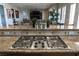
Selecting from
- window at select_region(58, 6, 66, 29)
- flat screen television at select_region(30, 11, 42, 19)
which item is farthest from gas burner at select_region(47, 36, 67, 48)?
flat screen television at select_region(30, 11, 42, 19)

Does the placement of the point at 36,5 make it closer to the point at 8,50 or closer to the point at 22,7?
the point at 22,7

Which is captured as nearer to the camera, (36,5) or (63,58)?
(63,58)

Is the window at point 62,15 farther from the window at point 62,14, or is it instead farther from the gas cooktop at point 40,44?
the gas cooktop at point 40,44

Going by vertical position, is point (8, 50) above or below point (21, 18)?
below

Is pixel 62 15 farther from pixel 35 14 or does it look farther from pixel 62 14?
pixel 35 14

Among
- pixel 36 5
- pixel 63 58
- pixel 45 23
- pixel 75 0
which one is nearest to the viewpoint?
pixel 63 58

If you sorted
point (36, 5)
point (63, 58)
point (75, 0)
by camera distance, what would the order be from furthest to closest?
1. point (36, 5)
2. point (75, 0)
3. point (63, 58)

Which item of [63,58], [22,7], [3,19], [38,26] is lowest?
[63,58]

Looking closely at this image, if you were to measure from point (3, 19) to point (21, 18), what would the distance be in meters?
0.36

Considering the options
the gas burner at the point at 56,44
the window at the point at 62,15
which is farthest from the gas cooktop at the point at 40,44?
the window at the point at 62,15

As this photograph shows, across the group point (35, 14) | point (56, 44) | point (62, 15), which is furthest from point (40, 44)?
point (62, 15)

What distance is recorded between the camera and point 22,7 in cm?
206

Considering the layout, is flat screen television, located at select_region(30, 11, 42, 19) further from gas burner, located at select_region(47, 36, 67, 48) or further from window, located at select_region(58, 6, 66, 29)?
gas burner, located at select_region(47, 36, 67, 48)

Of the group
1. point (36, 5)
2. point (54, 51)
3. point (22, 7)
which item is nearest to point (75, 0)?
point (36, 5)
